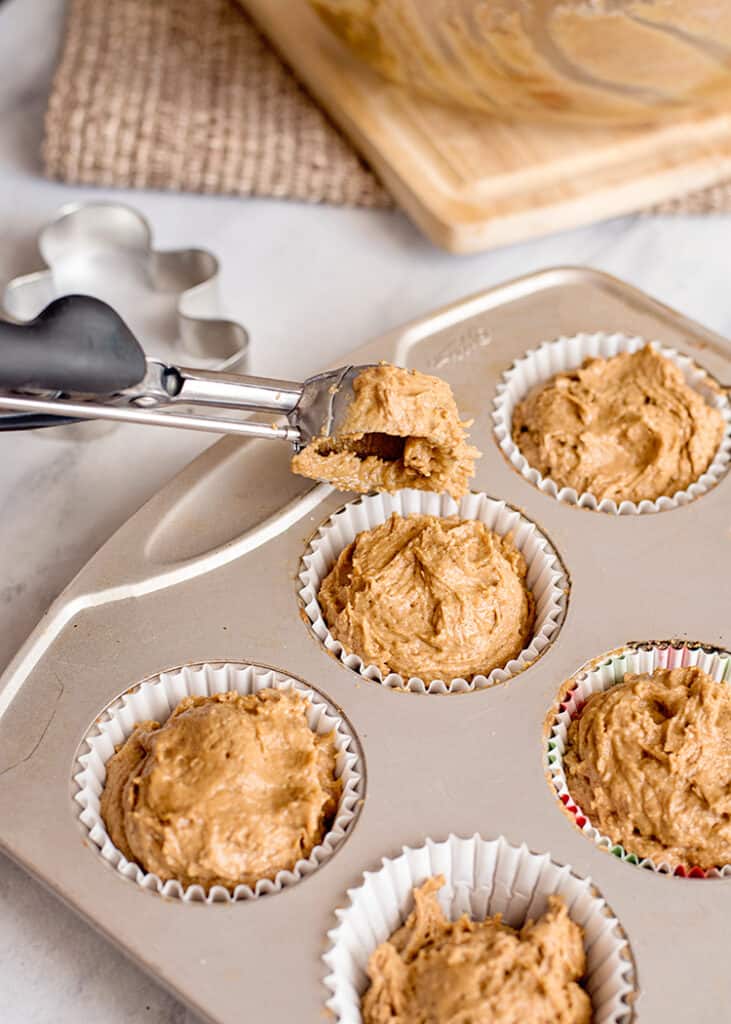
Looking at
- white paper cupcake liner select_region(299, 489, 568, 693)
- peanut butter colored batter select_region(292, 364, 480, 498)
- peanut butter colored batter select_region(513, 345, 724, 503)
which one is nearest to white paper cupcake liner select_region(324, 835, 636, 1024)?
white paper cupcake liner select_region(299, 489, 568, 693)

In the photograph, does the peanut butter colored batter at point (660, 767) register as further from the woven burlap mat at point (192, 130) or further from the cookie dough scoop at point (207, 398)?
the woven burlap mat at point (192, 130)

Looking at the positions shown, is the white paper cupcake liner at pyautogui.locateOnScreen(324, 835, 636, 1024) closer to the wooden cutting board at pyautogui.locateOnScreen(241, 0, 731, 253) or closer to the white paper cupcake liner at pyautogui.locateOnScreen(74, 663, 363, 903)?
the white paper cupcake liner at pyautogui.locateOnScreen(74, 663, 363, 903)

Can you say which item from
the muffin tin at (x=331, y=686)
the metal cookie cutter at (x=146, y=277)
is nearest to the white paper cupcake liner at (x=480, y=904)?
the muffin tin at (x=331, y=686)

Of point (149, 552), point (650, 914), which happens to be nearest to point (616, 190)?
point (149, 552)

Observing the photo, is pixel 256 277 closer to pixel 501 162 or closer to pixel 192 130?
pixel 192 130

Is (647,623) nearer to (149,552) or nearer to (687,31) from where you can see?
(149,552)

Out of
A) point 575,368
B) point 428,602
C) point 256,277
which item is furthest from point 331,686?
point 256,277

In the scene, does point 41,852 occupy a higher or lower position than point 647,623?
lower
